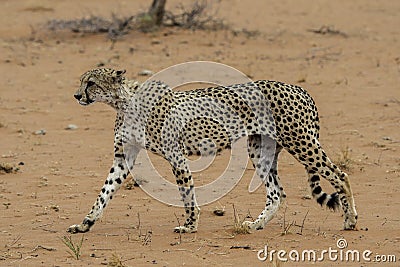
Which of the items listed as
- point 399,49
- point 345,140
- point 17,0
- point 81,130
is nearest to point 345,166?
point 345,140

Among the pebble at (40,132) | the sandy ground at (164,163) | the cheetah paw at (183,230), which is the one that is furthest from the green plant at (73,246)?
the pebble at (40,132)

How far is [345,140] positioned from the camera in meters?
10.7

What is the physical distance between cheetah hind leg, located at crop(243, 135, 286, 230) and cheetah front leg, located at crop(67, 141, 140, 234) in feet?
3.47

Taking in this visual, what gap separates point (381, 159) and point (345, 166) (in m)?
0.73

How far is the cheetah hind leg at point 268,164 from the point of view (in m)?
7.29

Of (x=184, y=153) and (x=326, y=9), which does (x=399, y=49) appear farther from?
(x=184, y=153)

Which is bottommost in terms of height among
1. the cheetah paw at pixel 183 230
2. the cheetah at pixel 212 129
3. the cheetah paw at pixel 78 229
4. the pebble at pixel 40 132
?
the pebble at pixel 40 132

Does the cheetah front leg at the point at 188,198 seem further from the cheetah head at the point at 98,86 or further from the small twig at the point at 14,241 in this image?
the small twig at the point at 14,241

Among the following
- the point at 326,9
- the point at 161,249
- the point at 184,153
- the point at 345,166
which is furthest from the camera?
the point at 326,9

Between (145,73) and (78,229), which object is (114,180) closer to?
(78,229)

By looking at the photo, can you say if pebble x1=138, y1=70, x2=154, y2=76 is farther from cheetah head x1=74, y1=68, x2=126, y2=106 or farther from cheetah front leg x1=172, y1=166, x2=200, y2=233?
cheetah front leg x1=172, y1=166, x2=200, y2=233

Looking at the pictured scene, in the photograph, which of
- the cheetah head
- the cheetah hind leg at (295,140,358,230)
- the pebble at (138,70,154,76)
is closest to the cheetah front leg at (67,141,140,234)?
the cheetah head

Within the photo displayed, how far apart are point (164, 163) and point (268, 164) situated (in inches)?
105

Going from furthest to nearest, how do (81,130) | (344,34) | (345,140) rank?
1. (344,34)
2. (81,130)
3. (345,140)
